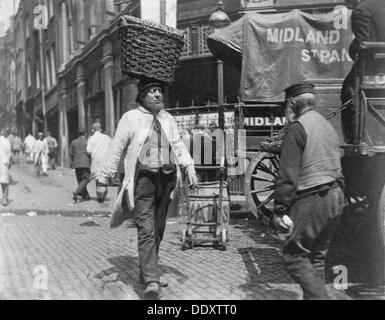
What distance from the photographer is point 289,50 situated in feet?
23.5

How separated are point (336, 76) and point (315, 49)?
53cm

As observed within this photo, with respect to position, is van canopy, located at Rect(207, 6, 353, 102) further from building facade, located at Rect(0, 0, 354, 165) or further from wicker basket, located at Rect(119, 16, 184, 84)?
wicker basket, located at Rect(119, 16, 184, 84)

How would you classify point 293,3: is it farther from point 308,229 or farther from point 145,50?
point 308,229

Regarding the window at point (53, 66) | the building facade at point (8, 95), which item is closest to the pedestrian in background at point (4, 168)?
the window at point (53, 66)

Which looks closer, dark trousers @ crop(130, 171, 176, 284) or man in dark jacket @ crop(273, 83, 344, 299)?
man in dark jacket @ crop(273, 83, 344, 299)

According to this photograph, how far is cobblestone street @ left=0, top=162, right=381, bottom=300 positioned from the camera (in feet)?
14.1

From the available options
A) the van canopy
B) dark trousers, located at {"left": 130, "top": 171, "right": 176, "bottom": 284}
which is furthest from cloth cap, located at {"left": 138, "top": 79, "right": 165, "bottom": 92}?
the van canopy

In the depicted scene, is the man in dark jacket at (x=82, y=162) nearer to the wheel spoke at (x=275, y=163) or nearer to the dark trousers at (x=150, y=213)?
the wheel spoke at (x=275, y=163)

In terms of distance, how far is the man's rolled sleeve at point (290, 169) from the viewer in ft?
10.9

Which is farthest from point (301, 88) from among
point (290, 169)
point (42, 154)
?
point (42, 154)

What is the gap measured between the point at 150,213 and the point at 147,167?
1.37 feet

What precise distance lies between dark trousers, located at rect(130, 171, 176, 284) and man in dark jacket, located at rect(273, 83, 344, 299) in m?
1.25

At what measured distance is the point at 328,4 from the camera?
31.3ft

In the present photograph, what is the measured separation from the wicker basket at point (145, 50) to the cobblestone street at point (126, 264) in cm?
200
